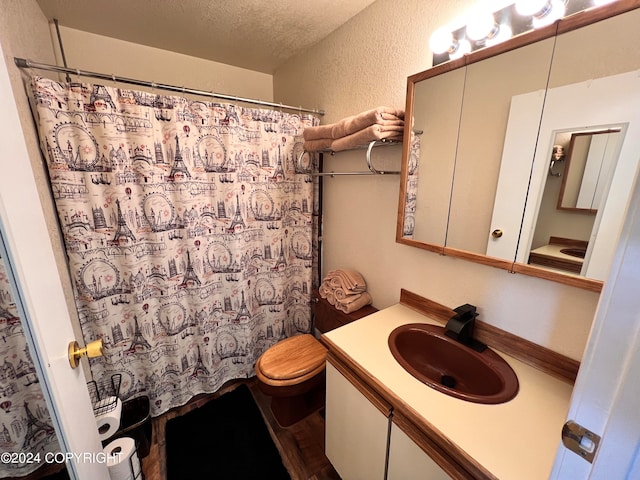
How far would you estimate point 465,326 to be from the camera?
3.56 ft

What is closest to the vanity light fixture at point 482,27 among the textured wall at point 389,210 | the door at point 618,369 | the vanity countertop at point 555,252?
the textured wall at point 389,210

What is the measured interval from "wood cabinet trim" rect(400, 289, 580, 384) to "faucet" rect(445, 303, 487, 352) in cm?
4

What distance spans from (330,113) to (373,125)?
0.69m

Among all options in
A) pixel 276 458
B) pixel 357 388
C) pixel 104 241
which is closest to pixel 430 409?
pixel 357 388

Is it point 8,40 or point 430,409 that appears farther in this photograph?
point 8,40

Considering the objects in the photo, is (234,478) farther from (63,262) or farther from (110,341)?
(63,262)

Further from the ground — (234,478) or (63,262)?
(63,262)

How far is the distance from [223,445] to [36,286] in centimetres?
150

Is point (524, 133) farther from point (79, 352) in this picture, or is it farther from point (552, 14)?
point (79, 352)

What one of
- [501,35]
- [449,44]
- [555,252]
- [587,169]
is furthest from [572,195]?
[449,44]

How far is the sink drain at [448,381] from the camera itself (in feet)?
3.66

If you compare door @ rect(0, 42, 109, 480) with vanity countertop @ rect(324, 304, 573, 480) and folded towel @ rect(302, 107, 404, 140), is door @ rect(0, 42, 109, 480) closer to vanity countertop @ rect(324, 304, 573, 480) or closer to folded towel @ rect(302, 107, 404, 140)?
vanity countertop @ rect(324, 304, 573, 480)

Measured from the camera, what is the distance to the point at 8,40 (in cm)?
102

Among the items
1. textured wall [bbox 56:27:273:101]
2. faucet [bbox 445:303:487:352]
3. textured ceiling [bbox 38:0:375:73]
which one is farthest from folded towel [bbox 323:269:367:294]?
textured wall [bbox 56:27:273:101]
